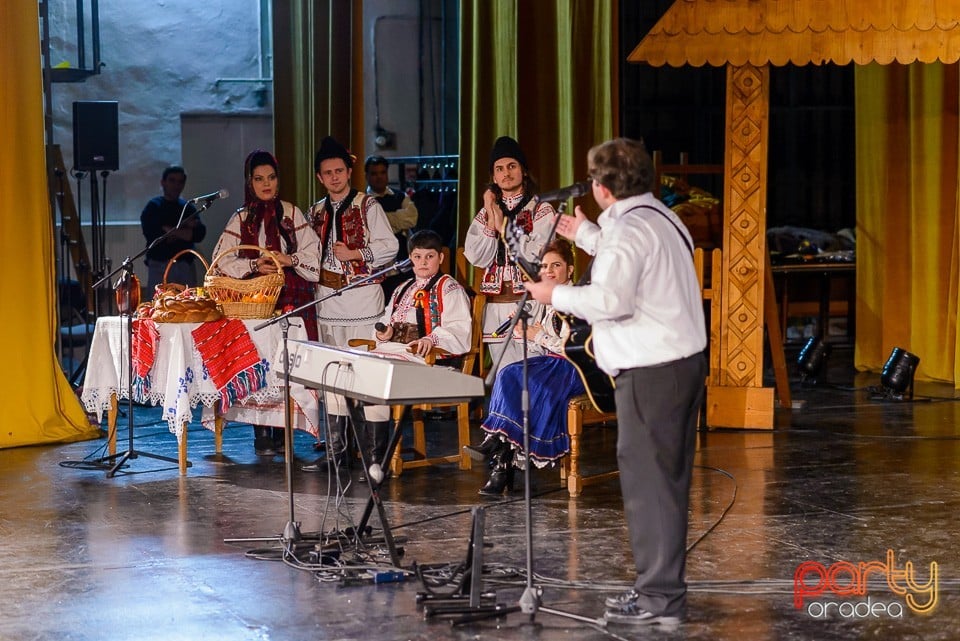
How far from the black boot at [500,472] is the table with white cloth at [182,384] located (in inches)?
37.9

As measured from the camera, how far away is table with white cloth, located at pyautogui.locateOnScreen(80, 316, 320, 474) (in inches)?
224

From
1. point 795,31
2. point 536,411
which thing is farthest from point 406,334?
point 795,31

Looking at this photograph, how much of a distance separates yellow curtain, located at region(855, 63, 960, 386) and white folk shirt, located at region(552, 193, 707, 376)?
18.1ft

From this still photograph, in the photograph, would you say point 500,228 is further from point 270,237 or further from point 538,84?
point 538,84

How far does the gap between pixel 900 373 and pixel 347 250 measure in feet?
12.0

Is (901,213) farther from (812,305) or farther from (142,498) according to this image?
(142,498)

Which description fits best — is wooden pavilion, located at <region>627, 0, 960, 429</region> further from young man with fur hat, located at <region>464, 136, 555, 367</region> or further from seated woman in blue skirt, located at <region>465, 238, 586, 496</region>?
seated woman in blue skirt, located at <region>465, 238, 586, 496</region>

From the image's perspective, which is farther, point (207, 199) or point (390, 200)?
point (390, 200)

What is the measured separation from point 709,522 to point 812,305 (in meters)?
6.20

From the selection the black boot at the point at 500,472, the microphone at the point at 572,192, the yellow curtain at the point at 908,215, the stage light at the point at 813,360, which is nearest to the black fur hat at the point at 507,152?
the black boot at the point at 500,472

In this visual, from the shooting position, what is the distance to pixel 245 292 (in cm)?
584

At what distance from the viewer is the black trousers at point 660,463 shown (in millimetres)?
3414

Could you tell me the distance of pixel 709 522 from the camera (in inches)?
183

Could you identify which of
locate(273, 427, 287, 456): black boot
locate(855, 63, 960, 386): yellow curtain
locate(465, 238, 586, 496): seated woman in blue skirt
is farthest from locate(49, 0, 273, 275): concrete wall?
locate(465, 238, 586, 496): seated woman in blue skirt
